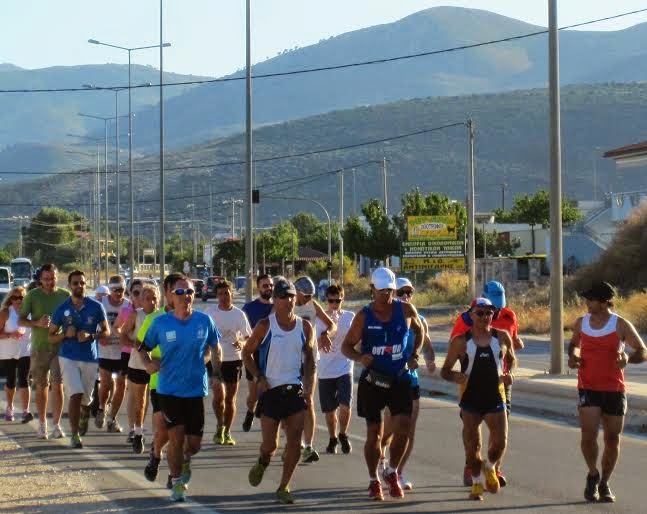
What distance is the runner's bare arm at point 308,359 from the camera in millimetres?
10625

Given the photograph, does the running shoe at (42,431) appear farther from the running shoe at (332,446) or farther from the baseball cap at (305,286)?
the baseball cap at (305,286)

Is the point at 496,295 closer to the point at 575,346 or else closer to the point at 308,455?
the point at 575,346

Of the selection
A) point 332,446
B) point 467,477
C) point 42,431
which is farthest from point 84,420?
point 467,477

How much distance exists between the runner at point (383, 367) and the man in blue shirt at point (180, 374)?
1.23 meters

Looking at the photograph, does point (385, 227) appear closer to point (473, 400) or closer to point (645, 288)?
point (645, 288)

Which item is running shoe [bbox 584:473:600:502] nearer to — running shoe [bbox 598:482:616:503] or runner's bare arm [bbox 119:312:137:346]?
running shoe [bbox 598:482:616:503]

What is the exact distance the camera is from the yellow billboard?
54.7 m

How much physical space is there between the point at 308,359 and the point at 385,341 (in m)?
0.65

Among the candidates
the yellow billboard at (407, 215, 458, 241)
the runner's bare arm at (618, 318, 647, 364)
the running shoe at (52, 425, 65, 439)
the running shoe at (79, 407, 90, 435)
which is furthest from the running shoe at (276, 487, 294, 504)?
the yellow billboard at (407, 215, 458, 241)

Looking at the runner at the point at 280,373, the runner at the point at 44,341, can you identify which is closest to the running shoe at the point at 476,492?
the runner at the point at 280,373

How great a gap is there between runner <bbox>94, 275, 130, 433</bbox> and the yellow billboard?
1533 inches

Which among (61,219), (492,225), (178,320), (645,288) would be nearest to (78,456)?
(178,320)

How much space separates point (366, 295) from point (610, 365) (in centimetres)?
6133

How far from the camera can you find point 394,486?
1069 centimetres
